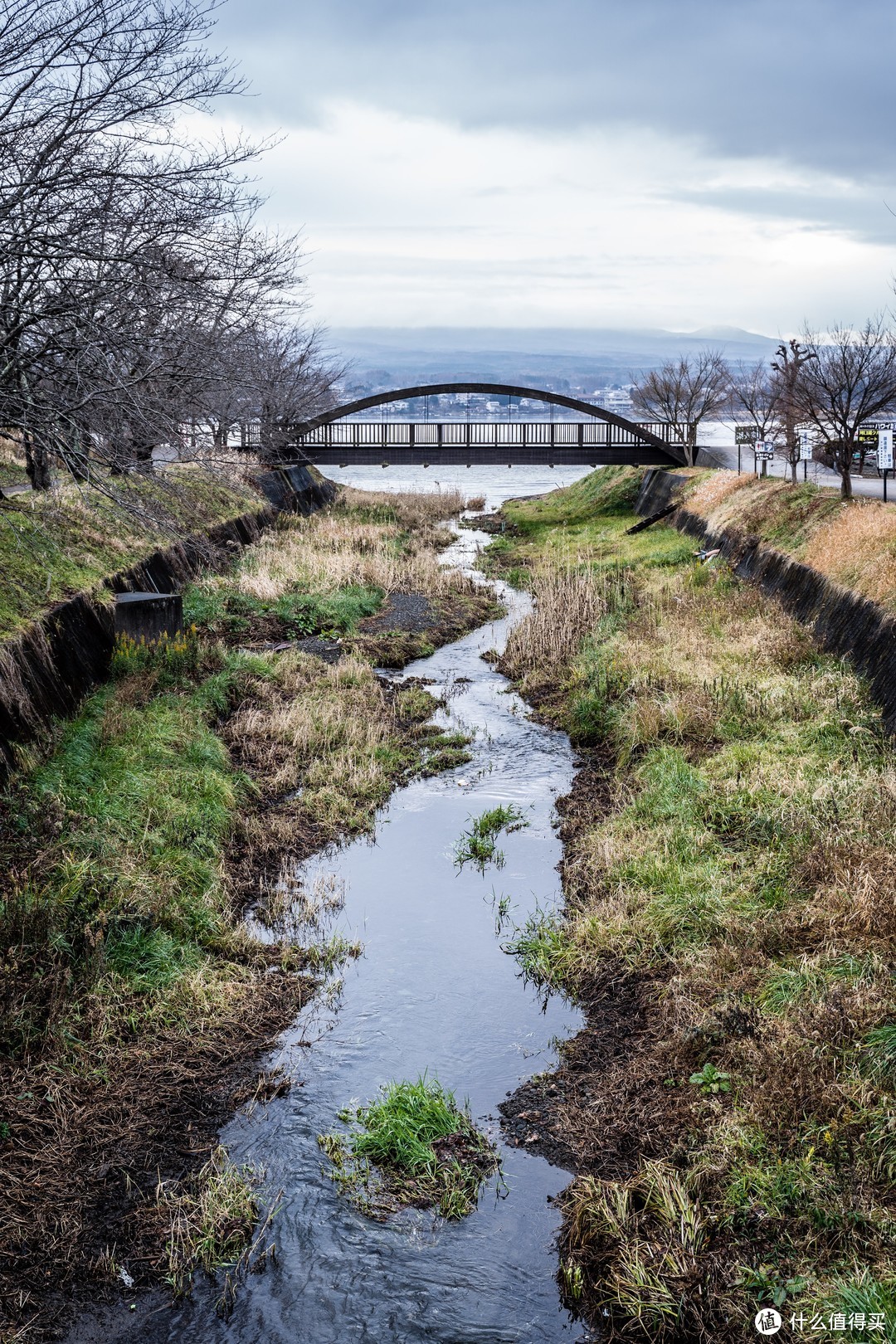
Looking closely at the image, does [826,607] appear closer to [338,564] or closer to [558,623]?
[558,623]

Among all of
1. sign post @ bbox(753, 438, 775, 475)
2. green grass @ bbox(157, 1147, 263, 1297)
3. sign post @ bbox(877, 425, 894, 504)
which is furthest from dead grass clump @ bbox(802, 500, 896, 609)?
green grass @ bbox(157, 1147, 263, 1297)

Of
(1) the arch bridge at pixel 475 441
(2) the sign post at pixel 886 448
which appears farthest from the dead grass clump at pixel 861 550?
(1) the arch bridge at pixel 475 441

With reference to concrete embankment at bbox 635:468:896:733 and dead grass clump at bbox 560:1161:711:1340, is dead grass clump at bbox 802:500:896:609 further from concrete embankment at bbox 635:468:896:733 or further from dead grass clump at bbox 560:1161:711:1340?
dead grass clump at bbox 560:1161:711:1340

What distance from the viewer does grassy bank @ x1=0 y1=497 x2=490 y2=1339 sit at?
625cm

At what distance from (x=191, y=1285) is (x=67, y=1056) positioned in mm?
2056

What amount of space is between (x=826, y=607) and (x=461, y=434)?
32.1 meters

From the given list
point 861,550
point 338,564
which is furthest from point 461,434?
point 861,550

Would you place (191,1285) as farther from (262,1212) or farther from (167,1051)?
(167,1051)

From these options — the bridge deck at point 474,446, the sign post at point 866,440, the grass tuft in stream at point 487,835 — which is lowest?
the grass tuft in stream at point 487,835

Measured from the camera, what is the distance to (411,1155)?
6879 mm

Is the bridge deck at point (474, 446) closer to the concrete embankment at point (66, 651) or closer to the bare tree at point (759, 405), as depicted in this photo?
the bare tree at point (759, 405)

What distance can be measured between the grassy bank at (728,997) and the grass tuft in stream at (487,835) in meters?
0.83

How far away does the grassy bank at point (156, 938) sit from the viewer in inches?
246

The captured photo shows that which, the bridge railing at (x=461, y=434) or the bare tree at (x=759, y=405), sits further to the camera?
the bridge railing at (x=461, y=434)
